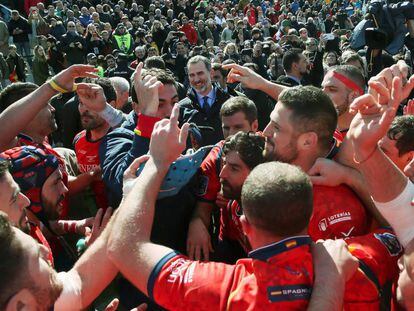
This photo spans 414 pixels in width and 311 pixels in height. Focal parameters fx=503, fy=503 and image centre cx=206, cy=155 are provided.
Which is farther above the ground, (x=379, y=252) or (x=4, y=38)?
(x=379, y=252)

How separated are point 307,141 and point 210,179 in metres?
0.61

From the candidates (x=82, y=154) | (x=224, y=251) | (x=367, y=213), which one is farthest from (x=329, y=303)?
(x=82, y=154)

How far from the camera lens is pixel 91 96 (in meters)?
3.60

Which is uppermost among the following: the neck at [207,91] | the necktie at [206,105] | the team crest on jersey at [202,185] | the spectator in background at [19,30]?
the team crest on jersey at [202,185]

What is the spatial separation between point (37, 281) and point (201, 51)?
12520mm

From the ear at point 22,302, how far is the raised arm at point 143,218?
→ 0.37m

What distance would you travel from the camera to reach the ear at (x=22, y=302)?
1594 millimetres

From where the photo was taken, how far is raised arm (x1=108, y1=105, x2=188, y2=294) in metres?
1.90

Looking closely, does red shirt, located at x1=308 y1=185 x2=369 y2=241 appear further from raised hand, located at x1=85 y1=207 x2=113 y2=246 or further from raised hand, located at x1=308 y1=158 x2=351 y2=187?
raised hand, located at x1=85 y1=207 x2=113 y2=246

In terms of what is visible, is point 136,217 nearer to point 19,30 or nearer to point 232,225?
point 232,225

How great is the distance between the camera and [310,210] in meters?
1.79

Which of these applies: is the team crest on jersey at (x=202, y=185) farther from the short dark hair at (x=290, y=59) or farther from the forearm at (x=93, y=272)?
the short dark hair at (x=290, y=59)

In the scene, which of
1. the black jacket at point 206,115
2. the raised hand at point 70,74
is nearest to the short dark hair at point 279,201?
the raised hand at point 70,74

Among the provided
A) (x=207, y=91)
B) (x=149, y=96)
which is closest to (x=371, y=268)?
(x=149, y=96)
